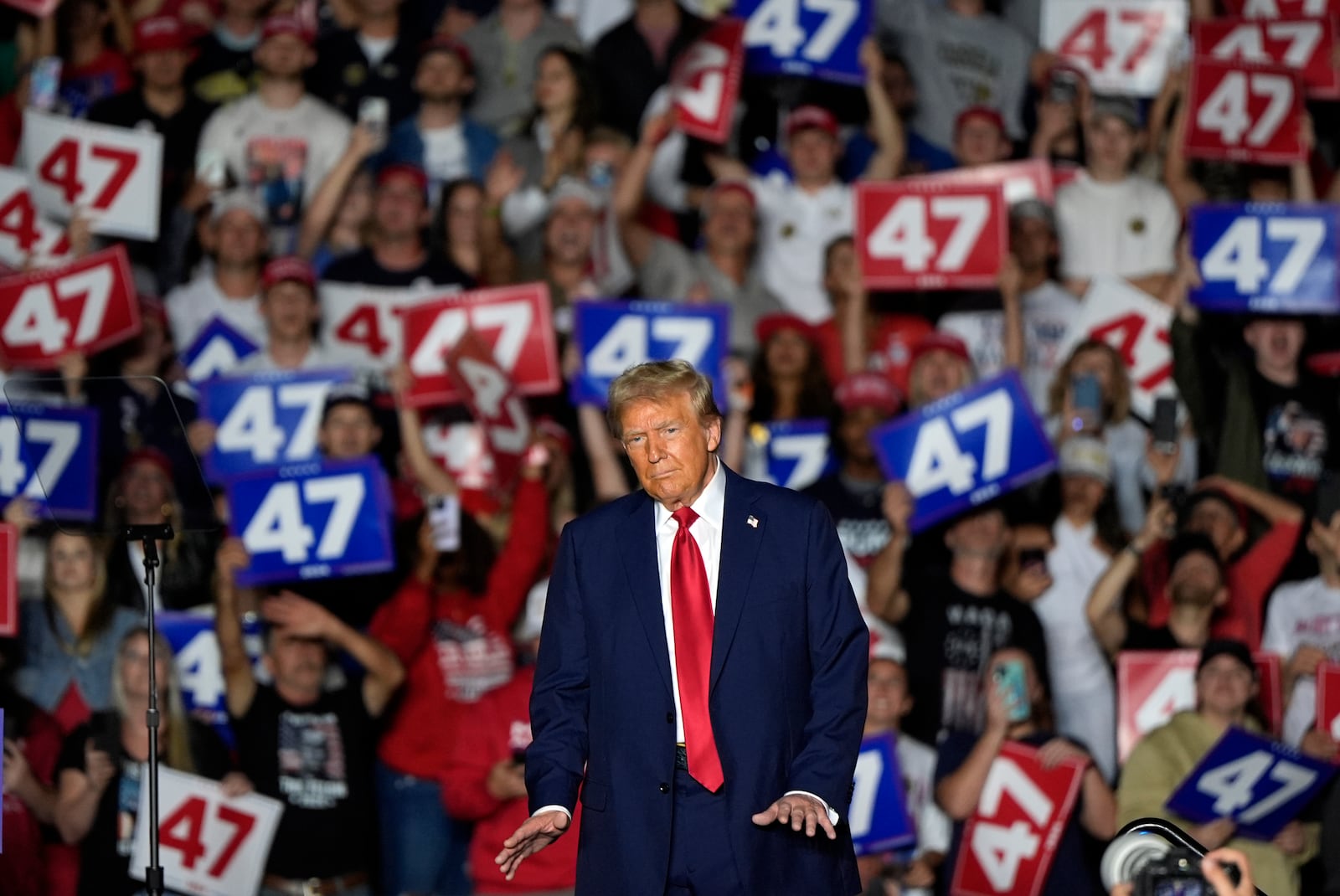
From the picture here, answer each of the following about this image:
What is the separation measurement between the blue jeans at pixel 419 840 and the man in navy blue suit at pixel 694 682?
3.26 m

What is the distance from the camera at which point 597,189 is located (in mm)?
8461

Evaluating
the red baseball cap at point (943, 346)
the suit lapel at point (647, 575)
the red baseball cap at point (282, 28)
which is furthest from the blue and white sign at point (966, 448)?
the suit lapel at point (647, 575)

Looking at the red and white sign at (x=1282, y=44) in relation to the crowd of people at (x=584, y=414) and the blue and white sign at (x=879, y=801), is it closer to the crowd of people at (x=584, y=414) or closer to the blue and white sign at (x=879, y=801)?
the crowd of people at (x=584, y=414)

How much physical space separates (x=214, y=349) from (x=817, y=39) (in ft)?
9.40

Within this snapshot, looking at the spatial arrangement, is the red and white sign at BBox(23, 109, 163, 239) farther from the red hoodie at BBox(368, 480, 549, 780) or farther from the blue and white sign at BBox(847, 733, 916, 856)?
the blue and white sign at BBox(847, 733, 916, 856)

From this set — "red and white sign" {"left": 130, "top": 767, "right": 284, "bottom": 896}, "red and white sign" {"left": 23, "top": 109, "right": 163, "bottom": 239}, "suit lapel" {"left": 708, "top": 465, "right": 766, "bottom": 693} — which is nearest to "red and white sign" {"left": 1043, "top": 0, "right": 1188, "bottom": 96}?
"red and white sign" {"left": 23, "top": 109, "right": 163, "bottom": 239}

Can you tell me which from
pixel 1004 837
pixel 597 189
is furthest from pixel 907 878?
pixel 597 189

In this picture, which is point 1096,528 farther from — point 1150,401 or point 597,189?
point 597,189

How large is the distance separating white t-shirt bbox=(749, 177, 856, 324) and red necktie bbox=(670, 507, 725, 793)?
496cm

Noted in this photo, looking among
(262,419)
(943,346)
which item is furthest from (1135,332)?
(262,419)

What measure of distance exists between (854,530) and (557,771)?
3.91 m

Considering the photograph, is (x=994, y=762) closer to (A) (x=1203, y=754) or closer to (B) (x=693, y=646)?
(A) (x=1203, y=754)

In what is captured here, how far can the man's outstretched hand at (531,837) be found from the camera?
3.60 meters

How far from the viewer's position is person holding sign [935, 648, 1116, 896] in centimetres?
669
